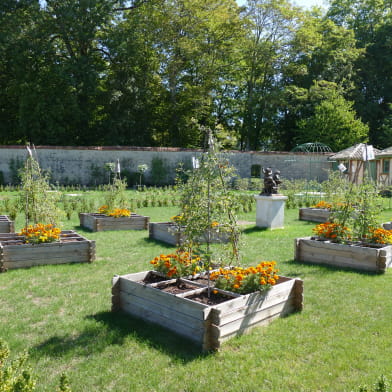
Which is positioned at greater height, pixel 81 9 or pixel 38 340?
pixel 81 9

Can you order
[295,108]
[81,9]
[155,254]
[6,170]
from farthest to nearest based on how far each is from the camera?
[295,108], [81,9], [6,170], [155,254]

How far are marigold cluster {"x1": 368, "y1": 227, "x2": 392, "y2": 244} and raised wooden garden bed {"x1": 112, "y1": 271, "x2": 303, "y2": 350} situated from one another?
9.70ft

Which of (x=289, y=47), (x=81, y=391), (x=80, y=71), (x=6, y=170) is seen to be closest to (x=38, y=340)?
(x=81, y=391)

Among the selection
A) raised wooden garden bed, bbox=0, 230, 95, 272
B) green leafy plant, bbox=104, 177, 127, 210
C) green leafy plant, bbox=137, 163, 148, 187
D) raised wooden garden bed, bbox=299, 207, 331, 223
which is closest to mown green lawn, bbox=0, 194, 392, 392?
raised wooden garden bed, bbox=0, 230, 95, 272

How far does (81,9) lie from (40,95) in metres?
6.28

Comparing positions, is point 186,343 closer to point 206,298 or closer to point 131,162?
point 206,298

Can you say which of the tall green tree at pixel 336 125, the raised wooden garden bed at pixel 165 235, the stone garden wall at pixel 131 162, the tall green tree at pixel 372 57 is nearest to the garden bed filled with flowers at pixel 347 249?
the raised wooden garden bed at pixel 165 235

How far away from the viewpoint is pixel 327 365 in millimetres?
3469

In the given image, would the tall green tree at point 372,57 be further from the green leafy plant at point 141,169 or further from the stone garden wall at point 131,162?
the green leafy plant at point 141,169

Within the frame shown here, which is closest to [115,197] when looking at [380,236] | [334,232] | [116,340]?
[334,232]

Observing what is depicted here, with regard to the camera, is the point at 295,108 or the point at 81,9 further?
the point at 295,108

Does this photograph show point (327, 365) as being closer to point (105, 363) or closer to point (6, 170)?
point (105, 363)

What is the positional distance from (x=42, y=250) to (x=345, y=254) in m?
5.07

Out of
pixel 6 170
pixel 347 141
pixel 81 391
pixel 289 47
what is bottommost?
pixel 81 391
